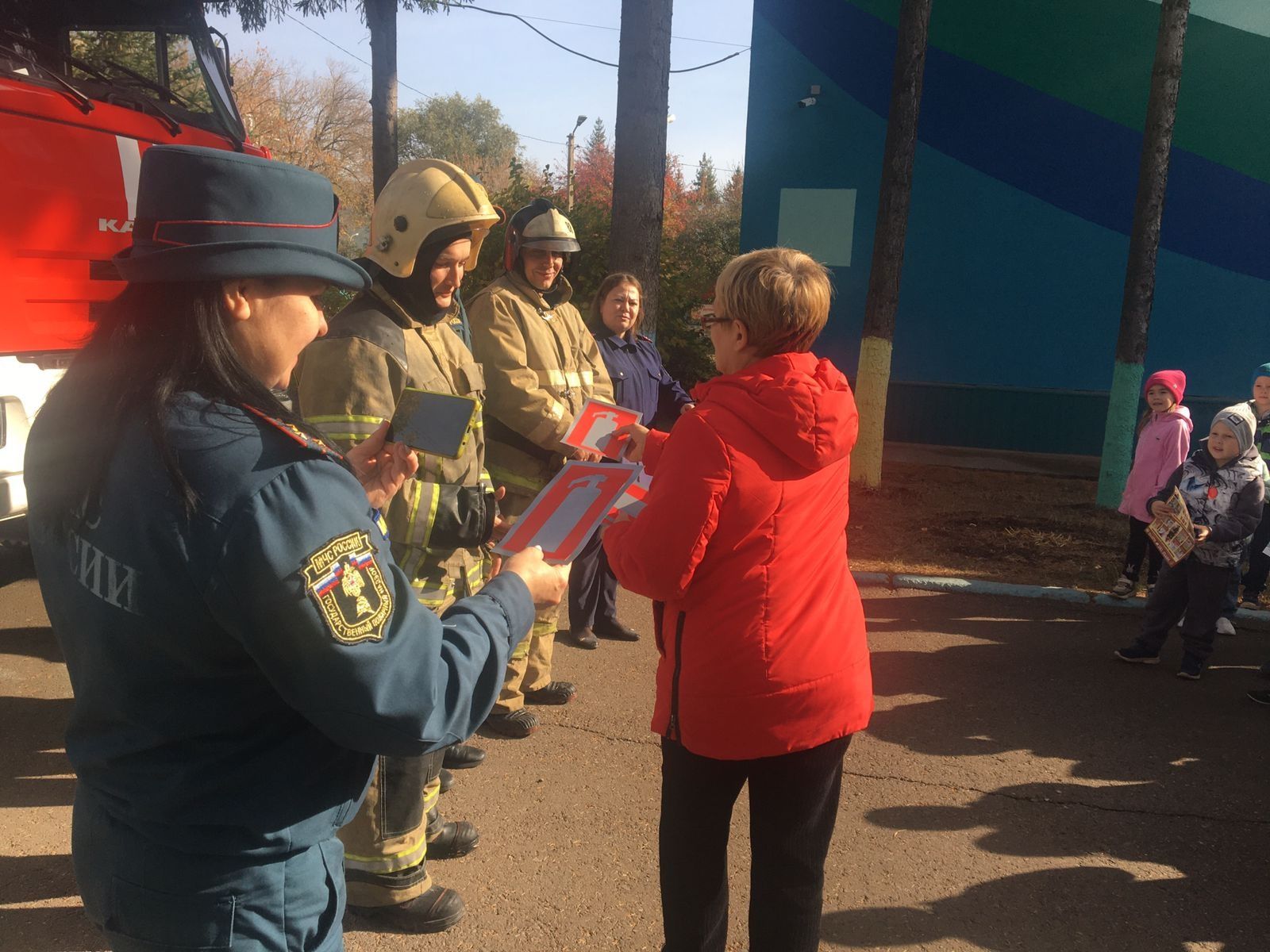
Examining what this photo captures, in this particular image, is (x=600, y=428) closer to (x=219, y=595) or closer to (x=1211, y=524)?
(x=219, y=595)

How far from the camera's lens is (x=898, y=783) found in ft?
13.3

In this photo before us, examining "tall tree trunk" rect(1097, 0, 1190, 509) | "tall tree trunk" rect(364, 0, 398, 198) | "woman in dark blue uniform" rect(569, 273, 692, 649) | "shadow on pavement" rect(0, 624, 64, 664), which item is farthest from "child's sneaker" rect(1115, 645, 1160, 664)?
"tall tree trunk" rect(364, 0, 398, 198)

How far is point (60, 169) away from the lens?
4.51m

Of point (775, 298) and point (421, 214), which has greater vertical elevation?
point (421, 214)

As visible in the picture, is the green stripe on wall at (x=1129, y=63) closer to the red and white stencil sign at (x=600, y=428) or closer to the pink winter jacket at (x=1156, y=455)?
the pink winter jacket at (x=1156, y=455)

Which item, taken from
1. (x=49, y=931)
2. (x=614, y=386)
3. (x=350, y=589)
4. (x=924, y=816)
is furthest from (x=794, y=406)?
(x=614, y=386)

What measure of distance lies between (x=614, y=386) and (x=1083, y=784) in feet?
9.75

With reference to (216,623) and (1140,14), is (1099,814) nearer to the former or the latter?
(216,623)

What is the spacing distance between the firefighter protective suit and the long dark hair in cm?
285

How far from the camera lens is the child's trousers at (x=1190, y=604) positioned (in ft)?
17.0

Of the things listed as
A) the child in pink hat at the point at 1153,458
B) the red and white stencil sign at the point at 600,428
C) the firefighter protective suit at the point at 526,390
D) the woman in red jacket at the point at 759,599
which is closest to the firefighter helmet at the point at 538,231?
the firefighter protective suit at the point at 526,390

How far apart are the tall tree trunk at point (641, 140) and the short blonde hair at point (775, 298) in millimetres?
5455

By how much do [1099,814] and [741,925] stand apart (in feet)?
5.47

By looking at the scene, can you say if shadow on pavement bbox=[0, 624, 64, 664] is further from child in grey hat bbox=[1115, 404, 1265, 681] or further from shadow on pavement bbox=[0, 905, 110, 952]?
child in grey hat bbox=[1115, 404, 1265, 681]
